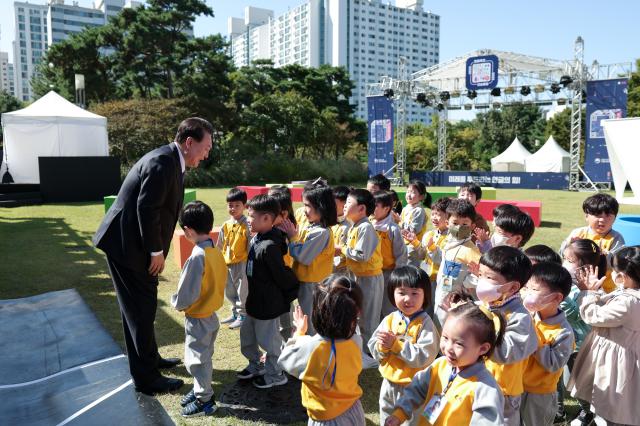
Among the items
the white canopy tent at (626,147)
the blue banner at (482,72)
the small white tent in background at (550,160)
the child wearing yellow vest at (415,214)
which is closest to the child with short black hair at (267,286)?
the child wearing yellow vest at (415,214)

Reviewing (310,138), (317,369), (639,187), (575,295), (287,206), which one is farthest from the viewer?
(310,138)

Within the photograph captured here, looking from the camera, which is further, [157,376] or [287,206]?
[287,206]

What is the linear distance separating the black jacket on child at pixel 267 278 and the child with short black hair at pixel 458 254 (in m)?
1.08

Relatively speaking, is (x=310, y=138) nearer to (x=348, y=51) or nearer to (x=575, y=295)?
(x=575, y=295)

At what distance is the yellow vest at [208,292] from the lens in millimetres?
3131

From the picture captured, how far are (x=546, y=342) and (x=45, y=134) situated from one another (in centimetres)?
1969

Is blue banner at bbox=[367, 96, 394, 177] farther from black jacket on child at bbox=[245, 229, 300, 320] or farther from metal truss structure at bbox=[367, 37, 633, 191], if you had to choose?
black jacket on child at bbox=[245, 229, 300, 320]

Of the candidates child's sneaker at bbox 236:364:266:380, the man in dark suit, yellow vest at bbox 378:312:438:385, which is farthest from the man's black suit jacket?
yellow vest at bbox 378:312:438:385

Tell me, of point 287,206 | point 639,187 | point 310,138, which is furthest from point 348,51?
point 287,206

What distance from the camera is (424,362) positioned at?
7.67ft

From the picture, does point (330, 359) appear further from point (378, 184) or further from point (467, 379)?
point (378, 184)

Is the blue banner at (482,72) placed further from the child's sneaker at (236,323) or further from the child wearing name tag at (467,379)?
the child wearing name tag at (467,379)

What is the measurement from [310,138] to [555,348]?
30.4m

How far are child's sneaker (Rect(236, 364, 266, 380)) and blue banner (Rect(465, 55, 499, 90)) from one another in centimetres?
2049
